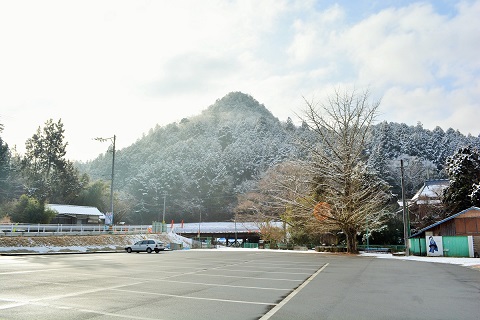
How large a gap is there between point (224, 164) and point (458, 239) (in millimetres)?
111140

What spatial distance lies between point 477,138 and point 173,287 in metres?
124

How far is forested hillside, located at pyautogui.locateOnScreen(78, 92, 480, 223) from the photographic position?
10638 cm

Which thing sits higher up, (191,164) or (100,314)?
(191,164)

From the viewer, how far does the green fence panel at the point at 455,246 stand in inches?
1171

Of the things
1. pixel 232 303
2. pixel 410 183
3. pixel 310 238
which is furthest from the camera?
pixel 410 183

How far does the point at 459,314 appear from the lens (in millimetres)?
7457

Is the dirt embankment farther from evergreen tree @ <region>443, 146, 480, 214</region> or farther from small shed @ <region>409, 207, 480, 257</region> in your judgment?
evergreen tree @ <region>443, 146, 480, 214</region>

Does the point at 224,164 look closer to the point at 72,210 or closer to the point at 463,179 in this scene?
the point at 72,210

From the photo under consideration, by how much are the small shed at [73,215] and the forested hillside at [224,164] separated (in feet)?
155

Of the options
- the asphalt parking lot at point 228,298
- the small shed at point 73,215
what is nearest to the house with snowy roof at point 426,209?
the asphalt parking lot at point 228,298

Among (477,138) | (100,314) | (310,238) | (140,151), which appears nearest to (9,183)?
(310,238)

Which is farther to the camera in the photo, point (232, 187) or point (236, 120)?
point (236, 120)

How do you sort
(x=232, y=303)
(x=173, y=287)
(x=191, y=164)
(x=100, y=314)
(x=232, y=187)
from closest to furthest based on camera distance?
(x=100, y=314)
(x=232, y=303)
(x=173, y=287)
(x=232, y=187)
(x=191, y=164)

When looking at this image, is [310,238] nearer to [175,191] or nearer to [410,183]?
[410,183]
